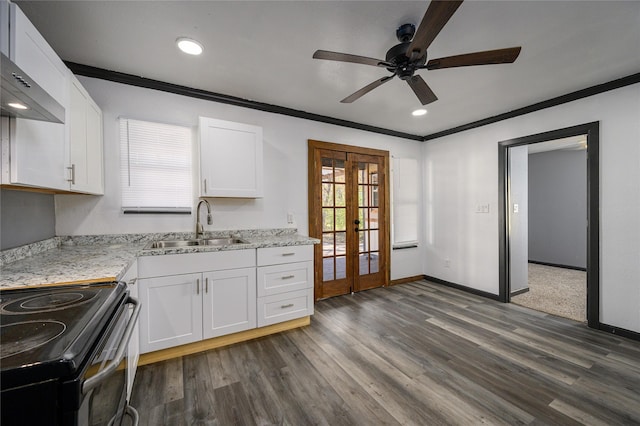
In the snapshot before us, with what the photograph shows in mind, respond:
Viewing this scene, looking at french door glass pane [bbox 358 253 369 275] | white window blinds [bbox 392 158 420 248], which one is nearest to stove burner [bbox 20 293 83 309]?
french door glass pane [bbox 358 253 369 275]

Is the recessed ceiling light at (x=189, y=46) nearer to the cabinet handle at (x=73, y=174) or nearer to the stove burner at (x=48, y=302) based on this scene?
the cabinet handle at (x=73, y=174)

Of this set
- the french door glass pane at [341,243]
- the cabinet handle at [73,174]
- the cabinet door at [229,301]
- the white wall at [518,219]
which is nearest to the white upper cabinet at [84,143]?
the cabinet handle at [73,174]

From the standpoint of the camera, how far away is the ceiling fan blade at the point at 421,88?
187cm

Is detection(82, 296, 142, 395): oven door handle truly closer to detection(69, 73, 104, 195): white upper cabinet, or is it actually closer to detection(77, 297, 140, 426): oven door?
detection(77, 297, 140, 426): oven door

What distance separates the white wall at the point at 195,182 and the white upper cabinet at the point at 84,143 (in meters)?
0.16

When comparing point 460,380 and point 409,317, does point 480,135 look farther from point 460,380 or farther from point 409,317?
point 460,380

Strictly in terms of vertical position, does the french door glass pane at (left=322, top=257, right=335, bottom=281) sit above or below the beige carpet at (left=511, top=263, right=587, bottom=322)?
above

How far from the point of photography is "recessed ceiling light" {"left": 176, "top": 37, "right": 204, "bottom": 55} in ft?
6.21

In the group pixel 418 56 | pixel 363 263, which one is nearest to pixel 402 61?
pixel 418 56

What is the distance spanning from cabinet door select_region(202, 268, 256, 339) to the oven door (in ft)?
3.14

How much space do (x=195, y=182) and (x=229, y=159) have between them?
1.43 ft

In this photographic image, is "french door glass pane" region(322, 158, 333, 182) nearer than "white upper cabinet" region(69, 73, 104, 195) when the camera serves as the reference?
No

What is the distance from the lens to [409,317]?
9.53 feet

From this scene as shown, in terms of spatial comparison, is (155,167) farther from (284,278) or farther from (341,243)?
(341,243)
